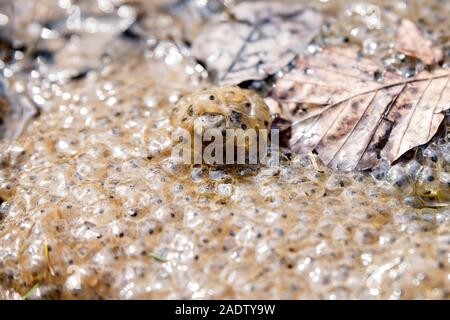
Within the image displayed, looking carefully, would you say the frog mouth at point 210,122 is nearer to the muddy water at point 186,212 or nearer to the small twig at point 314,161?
the muddy water at point 186,212

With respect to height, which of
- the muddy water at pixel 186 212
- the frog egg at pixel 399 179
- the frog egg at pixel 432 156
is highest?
the frog egg at pixel 432 156

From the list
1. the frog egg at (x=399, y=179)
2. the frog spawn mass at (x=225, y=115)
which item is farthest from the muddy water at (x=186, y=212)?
the frog spawn mass at (x=225, y=115)

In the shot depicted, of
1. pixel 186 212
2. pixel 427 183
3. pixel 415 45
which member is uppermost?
pixel 415 45

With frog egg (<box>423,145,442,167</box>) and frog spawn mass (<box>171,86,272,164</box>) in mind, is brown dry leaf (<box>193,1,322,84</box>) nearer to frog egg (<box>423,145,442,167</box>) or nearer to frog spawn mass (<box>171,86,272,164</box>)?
frog spawn mass (<box>171,86,272,164</box>)

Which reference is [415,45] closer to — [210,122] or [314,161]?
[314,161]

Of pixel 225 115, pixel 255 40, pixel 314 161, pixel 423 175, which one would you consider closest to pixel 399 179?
pixel 423 175

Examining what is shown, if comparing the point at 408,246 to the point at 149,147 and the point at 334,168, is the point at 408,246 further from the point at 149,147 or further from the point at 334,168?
Answer: the point at 149,147

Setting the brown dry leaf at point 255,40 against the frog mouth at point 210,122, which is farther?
the brown dry leaf at point 255,40

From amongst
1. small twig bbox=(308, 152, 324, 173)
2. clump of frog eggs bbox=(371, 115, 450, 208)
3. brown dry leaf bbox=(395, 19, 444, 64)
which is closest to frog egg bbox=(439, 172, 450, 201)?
clump of frog eggs bbox=(371, 115, 450, 208)
